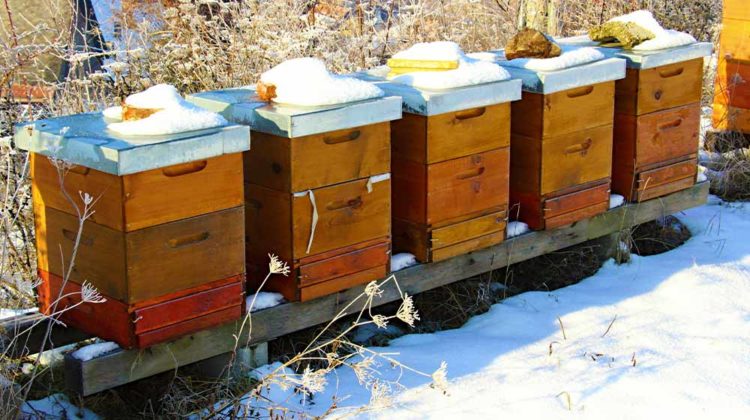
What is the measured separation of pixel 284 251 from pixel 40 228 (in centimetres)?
83

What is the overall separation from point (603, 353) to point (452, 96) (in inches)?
45.5

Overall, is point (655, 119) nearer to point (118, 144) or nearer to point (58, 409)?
point (118, 144)

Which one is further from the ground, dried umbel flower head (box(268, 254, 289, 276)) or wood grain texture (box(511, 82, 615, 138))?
wood grain texture (box(511, 82, 615, 138))

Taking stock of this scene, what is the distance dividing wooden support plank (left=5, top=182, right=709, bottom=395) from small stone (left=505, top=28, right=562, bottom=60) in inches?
31.7

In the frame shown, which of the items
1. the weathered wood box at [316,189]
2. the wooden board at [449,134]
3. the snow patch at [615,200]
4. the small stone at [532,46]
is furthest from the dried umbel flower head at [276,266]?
the snow patch at [615,200]

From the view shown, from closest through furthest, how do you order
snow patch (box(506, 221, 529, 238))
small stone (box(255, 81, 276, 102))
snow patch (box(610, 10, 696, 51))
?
small stone (box(255, 81, 276, 102)) → snow patch (box(506, 221, 529, 238)) → snow patch (box(610, 10, 696, 51))

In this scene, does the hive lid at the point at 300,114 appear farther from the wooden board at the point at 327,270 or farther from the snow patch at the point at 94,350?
the snow patch at the point at 94,350

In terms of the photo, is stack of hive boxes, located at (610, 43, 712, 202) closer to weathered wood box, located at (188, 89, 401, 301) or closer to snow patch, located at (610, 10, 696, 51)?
snow patch, located at (610, 10, 696, 51)

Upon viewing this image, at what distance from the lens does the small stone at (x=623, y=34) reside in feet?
15.9

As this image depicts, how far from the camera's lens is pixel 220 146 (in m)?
3.26

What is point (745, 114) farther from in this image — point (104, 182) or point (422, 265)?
point (104, 182)

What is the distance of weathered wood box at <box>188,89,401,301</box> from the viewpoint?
3512mm

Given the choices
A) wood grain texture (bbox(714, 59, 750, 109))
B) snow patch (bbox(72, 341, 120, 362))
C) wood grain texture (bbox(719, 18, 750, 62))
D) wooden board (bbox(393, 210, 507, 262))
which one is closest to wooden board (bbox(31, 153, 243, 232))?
snow patch (bbox(72, 341, 120, 362))

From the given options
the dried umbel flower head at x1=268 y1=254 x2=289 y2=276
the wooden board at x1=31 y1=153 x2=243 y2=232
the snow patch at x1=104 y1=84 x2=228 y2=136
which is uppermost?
the snow patch at x1=104 y1=84 x2=228 y2=136
